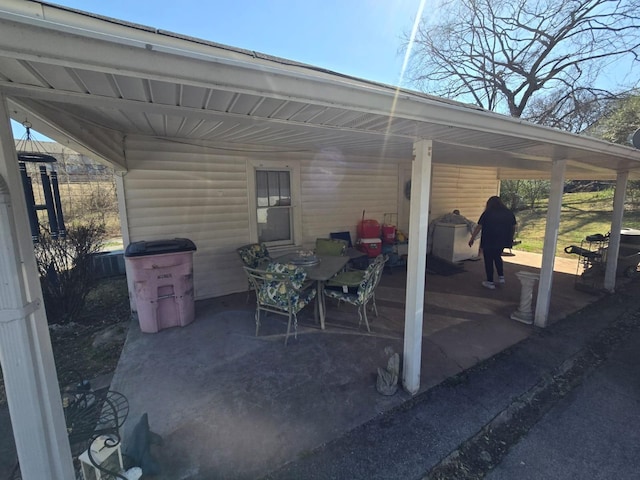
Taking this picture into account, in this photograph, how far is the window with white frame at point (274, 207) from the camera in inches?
187

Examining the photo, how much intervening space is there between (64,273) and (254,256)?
2359mm

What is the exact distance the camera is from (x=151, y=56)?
40.9 inches

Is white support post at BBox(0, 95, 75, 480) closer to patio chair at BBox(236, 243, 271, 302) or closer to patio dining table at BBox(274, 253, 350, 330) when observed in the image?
patio dining table at BBox(274, 253, 350, 330)

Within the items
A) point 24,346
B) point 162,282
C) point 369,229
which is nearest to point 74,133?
point 24,346

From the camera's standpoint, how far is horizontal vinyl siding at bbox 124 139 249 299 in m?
3.80

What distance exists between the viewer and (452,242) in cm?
649

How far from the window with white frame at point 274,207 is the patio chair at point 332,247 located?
675 millimetres

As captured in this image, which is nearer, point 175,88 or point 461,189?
point 175,88

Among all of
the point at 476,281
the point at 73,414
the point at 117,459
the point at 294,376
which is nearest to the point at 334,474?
the point at 294,376

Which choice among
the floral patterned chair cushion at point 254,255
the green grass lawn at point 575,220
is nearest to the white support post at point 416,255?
the floral patterned chair cushion at point 254,255

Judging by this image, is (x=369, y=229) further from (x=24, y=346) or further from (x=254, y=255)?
(x=24, y=346)

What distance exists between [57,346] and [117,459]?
2.47m

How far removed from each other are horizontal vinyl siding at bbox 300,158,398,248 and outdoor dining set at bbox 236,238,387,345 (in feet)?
4.64

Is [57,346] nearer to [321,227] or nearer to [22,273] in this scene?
[22,273]
